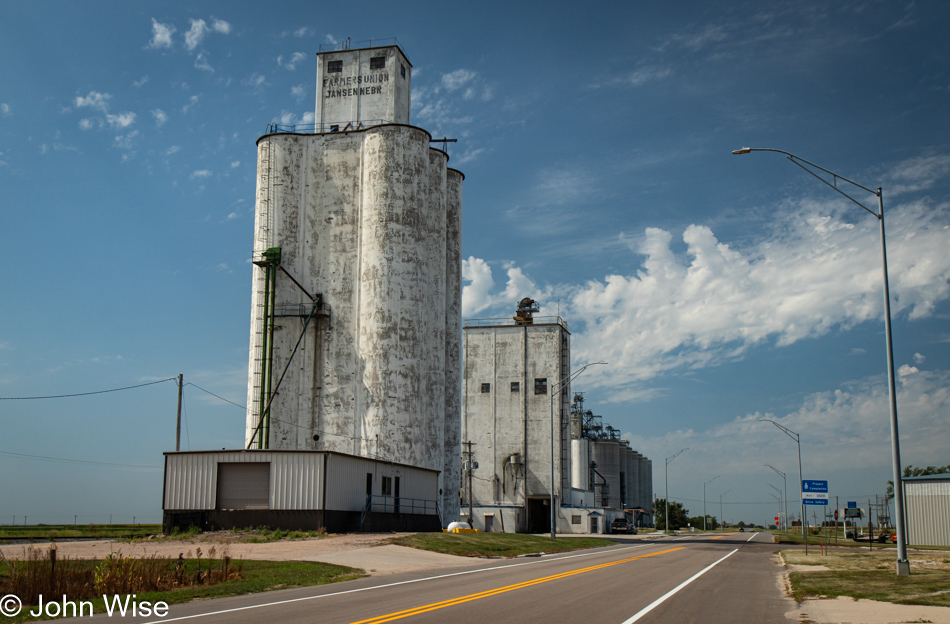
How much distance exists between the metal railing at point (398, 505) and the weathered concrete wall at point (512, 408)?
2811cm

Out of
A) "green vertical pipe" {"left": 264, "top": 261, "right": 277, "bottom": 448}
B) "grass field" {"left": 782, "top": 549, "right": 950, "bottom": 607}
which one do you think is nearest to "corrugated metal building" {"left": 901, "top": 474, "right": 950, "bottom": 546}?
"grass field" {"left": 782, "top": 549, "right": 950, "bottom": 607}

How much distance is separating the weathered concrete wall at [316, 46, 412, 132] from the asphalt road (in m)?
43.0

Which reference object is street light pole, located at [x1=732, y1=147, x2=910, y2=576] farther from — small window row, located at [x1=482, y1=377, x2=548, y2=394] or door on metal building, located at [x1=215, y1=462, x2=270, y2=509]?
small window row, located at [x1=482, y1=377, x2=548, y2=394]

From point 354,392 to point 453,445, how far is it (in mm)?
10463

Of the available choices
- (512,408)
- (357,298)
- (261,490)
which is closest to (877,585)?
(261,490)

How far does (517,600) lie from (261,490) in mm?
24243

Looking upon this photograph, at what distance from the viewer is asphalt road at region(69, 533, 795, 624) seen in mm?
12289

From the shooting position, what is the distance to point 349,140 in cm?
5603

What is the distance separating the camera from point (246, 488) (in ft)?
119

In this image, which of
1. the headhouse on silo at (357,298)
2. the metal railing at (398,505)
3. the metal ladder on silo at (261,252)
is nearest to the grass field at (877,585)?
the metal railing at (398,505)

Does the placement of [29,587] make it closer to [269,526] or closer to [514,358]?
[269,526]

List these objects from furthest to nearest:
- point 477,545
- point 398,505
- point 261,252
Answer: point 261,252 → point 398,505 → point 477,545

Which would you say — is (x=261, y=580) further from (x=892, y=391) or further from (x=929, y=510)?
(x=929, y=510)

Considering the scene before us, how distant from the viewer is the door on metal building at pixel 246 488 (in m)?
36.2
